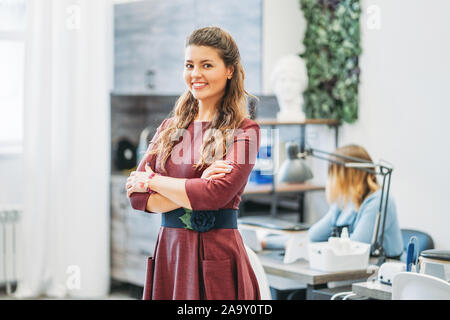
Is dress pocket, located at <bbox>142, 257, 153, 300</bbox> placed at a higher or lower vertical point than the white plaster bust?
lower

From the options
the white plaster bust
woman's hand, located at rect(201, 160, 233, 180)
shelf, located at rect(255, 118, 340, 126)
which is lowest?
woman's hand, located at rect(201, 160, 233, 180)

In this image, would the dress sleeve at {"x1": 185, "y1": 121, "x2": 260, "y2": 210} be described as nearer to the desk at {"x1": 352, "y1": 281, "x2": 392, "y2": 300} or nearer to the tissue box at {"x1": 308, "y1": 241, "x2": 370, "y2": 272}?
the desk at {"x1": 352, "y1": 281, "x2": 392, "y2": 300}

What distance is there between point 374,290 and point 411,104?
1600 millimetres

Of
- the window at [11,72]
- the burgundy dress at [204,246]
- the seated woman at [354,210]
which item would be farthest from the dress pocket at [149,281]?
the window at [11,72]

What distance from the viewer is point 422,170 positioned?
3439 mm

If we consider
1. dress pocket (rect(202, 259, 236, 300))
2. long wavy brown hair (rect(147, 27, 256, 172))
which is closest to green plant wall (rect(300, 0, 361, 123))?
long wavy brown hair (rect(147, 27, 256, 172))

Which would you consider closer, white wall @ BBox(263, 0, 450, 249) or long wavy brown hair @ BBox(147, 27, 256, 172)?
long wavy brown hair @ BBox(147, 27, 256, 172)

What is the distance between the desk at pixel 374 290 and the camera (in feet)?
7.06

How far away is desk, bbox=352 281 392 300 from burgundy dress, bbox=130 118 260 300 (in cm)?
79

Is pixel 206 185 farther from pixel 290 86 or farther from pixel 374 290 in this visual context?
pixel 290 86

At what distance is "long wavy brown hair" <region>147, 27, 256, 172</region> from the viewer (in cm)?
147

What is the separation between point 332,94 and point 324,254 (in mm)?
1797

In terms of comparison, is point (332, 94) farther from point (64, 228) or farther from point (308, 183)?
point (64, 228)

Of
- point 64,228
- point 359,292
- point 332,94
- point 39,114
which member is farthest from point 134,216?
point 359,292
